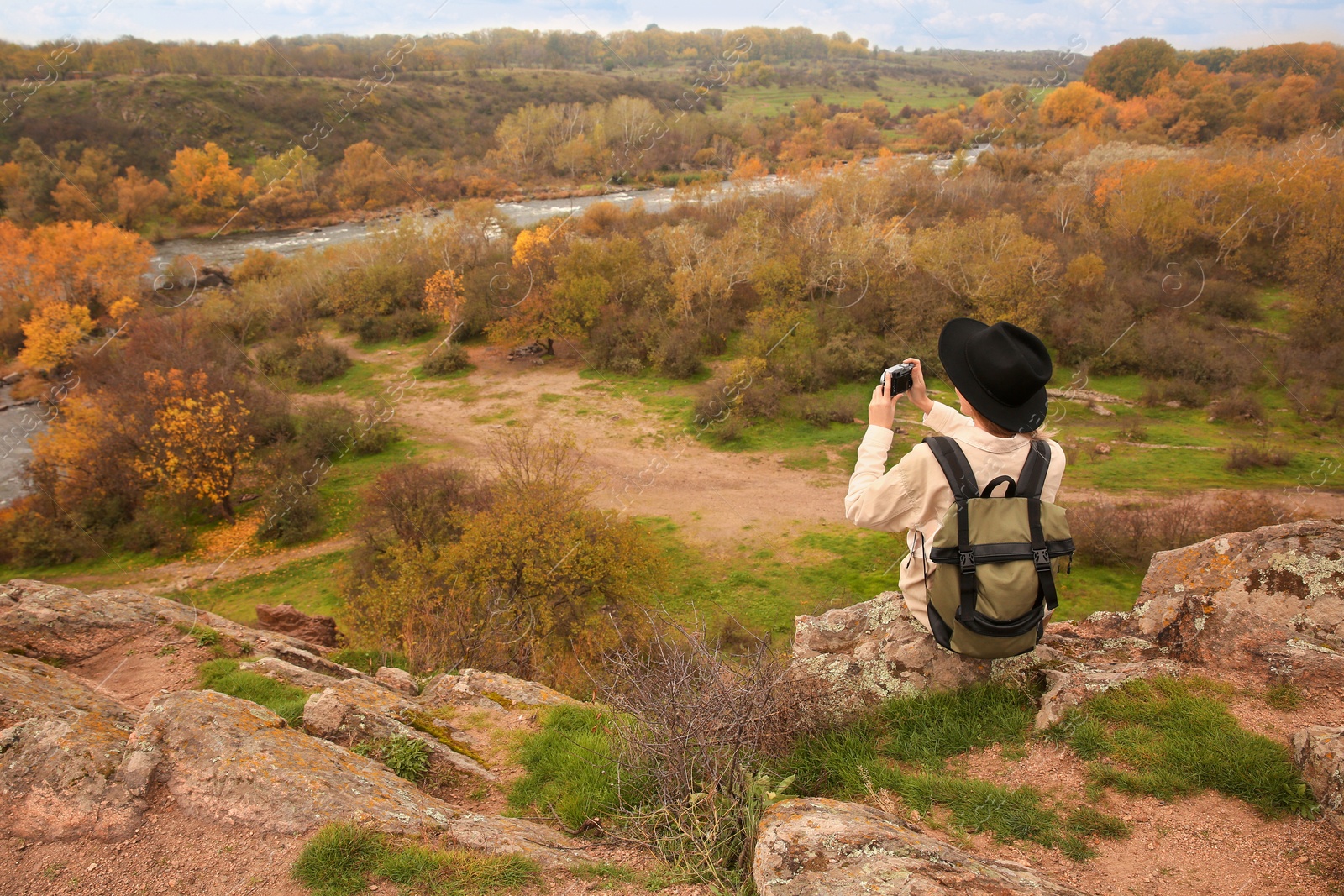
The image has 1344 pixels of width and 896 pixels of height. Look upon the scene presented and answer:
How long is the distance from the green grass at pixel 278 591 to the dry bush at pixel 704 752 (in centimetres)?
1763

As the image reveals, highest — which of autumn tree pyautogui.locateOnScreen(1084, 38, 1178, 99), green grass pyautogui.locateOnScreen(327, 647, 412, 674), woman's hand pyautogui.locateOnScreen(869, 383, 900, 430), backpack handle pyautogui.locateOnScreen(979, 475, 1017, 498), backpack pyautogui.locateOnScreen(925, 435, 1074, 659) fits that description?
autumn tree pyautogui.locateOnScreen(1084, 38, 1178, 99)

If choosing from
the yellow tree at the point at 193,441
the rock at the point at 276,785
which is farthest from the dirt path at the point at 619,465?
the rock at the point at 276,785

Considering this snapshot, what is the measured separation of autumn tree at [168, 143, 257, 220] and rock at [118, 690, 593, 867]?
7341 centimetres

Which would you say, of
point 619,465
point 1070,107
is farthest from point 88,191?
point 1070,107

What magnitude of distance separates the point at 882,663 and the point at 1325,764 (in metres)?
2.55

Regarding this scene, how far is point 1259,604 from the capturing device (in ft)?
19.4

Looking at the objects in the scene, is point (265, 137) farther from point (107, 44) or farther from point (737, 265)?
point (737, 265)

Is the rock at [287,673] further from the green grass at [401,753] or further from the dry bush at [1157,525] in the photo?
the dry bush at [1157,525]

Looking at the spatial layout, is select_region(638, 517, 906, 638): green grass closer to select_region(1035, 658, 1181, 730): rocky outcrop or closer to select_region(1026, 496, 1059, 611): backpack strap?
select_region(1035, 658, 1181, 730): rocky outcrop

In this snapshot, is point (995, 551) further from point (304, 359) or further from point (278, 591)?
point (304, 359)

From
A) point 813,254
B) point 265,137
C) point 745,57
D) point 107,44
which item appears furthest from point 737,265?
point 745,57

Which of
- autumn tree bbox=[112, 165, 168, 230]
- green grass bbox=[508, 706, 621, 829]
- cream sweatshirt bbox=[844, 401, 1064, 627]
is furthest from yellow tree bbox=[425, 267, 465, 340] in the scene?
autumn tree bbox=[112, 165, 168, 230]

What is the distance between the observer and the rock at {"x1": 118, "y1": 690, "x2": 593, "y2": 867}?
412cm

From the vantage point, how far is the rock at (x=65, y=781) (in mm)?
4031
